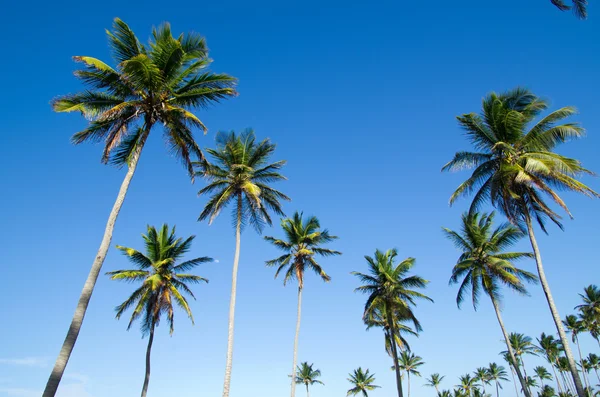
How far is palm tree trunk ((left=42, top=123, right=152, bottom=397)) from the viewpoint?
9.65 meters

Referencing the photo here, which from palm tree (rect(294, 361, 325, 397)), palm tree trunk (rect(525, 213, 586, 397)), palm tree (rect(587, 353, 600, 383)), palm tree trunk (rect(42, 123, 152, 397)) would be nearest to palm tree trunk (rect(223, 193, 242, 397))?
palm tree trunk (rect(42, 123, 152, 397))

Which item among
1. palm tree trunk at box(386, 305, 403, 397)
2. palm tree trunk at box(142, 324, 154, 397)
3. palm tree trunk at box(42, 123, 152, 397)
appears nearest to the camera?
palm tree trunk at box(42, 123, 152, 397)

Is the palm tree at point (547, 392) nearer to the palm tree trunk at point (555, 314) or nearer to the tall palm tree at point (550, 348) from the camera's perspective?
the tall palm tree at point (550, 348)

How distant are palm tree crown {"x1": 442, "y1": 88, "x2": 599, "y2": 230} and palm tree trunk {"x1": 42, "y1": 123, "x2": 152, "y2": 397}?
55.5 ft

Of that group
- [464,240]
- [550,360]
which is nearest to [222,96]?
[464,240]

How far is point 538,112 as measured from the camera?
65.9ft

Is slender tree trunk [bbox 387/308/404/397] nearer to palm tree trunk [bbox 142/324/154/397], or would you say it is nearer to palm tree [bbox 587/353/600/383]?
palm tree trunk [bbox 142/324/154/397]

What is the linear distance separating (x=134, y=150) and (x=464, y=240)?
25.4 metres

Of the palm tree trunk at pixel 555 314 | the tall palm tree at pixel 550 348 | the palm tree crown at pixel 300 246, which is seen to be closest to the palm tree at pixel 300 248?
the palm tree crown at pixel 300 246

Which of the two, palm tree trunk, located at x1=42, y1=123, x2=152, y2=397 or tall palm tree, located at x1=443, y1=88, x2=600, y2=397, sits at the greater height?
tall palm tree, located at x1=443, y1=88, x2=600, y2=397

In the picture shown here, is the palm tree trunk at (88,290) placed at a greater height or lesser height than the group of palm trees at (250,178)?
lesser

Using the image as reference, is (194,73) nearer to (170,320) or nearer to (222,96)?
(222,96)

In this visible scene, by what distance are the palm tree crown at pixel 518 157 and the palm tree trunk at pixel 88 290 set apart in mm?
16923

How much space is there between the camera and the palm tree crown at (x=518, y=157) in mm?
17625
